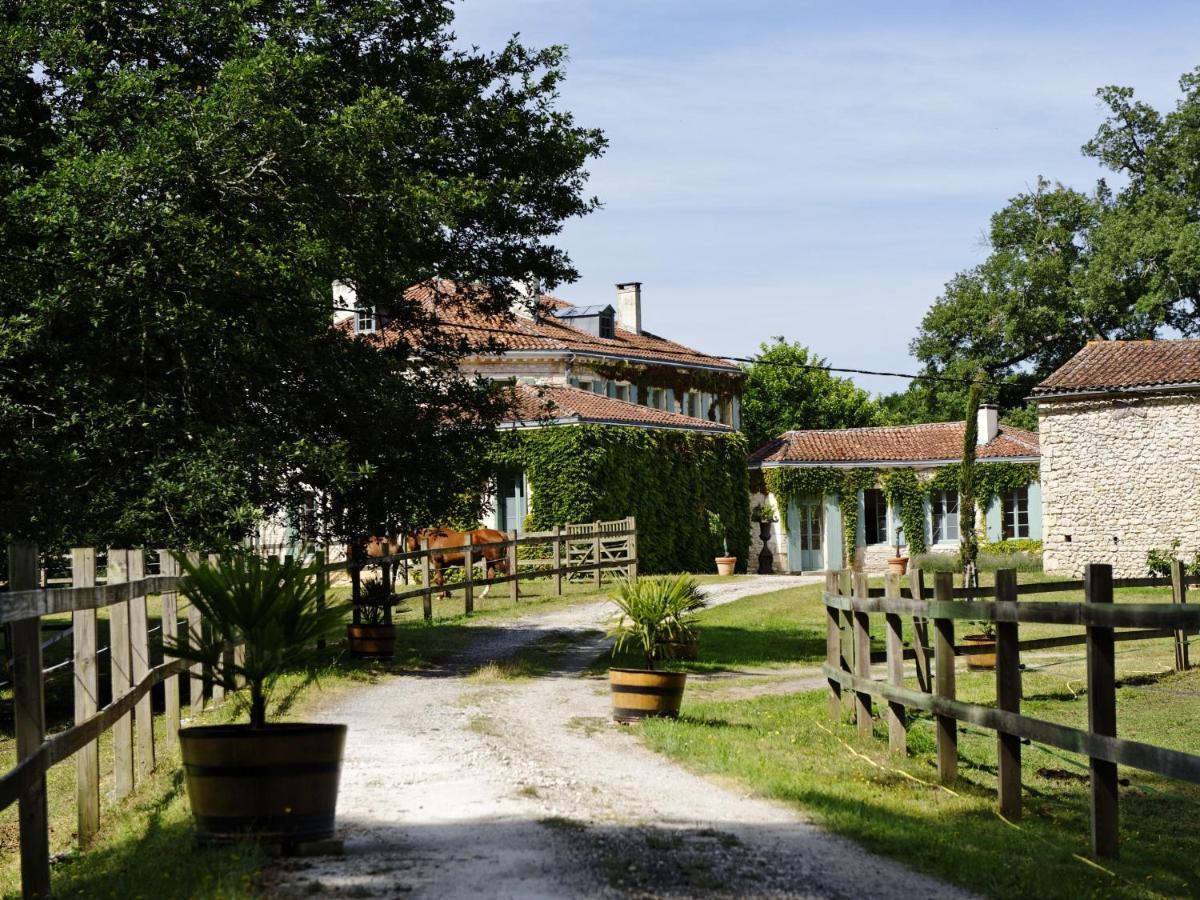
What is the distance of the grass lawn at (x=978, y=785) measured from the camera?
262 inches

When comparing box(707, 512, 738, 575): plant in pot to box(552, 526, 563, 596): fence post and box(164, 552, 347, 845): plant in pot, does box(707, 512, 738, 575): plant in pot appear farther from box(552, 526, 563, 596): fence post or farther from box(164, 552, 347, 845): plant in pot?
box(164, 552, 347, 845): plant in pot

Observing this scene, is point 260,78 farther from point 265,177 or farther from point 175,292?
point 175,292

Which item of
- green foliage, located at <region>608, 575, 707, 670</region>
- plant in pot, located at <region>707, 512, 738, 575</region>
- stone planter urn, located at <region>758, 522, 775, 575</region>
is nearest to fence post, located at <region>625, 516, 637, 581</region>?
plant in pot, located at <region>707, 512, 738, 575</region>

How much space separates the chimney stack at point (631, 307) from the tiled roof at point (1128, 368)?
17.7 m

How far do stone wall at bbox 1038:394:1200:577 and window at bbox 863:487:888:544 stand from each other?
10.0 metres

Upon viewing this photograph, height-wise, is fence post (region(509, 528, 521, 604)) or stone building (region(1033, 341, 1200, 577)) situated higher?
stone building (region(1033, 341, 1200, 577))

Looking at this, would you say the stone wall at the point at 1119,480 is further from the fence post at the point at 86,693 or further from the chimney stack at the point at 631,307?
the fence post at the point at 86,693

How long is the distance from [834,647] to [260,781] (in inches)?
270

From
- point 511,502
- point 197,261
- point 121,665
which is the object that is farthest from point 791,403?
point 121,665

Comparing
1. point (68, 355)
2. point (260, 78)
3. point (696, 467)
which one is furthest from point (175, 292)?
point (696, 467)

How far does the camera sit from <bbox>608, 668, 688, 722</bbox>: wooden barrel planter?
468 inches

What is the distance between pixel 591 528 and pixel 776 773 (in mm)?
22946

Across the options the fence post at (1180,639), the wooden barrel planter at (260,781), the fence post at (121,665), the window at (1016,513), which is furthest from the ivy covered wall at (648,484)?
the wooden barrel planter at (260,781)

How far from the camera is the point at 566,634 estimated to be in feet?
70.8
